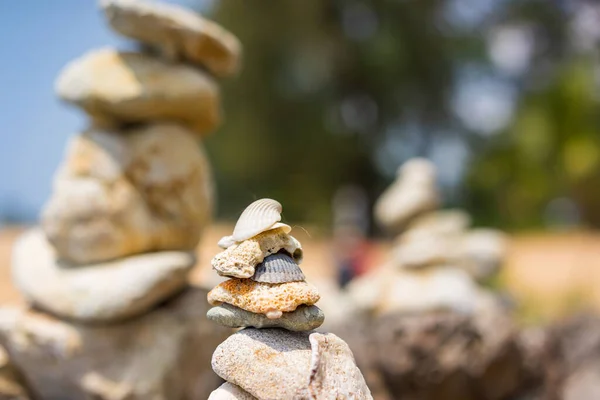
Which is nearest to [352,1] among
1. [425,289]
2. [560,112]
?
[560,112]

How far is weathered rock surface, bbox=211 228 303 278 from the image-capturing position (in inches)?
119

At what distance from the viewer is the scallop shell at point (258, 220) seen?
302 centimetres

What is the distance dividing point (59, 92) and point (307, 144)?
14.8 meters

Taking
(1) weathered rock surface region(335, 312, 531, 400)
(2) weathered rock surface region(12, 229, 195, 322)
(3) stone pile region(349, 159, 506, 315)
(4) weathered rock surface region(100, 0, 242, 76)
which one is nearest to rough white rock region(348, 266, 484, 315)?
(3) stone pile region(349, 159, 506, 315)

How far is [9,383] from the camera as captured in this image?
5.05 m

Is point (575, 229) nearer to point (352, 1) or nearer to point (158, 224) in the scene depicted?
point (352, 1)

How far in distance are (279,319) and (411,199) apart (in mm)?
5094

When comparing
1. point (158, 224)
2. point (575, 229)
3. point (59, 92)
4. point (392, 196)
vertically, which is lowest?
point (158, 224)

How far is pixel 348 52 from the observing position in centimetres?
2039

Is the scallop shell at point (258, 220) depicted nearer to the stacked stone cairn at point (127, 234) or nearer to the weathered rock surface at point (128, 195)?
the stacked stone cairn at point (127, 234)

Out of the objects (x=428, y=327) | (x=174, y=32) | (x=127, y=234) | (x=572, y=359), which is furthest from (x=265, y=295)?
(x=572, y=359)

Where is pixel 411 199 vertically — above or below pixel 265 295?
above

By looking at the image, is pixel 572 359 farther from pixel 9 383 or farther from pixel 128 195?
pixel 9 383

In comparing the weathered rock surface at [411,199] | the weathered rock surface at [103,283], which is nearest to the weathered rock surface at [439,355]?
the weathered rock surface at [103,283]
